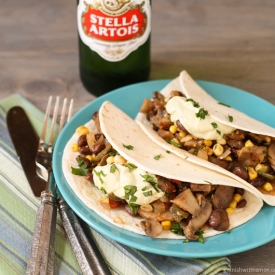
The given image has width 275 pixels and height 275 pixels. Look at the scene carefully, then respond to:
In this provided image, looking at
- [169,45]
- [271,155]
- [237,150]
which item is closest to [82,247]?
[237,150]

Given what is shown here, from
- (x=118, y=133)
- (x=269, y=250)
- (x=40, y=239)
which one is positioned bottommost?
(x=269, y=250)

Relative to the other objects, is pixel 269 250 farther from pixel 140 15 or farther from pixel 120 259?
pixel 140 15

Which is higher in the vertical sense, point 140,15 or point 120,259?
point 140,15

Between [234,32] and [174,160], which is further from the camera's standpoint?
[234,32]

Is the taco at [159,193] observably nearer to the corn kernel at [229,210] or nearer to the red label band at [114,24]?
the corn kernel at [229,210]

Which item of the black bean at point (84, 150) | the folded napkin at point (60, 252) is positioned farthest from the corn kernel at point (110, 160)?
the folded napkin at point (60, 252)

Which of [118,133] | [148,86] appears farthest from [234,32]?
[118,133]

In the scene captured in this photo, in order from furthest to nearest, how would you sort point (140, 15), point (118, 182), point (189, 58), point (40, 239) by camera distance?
point (189, 58) → point (140, 15) → point (118, 182) → point (40, 239)

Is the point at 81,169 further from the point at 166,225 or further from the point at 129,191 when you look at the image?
the point at 166,225
